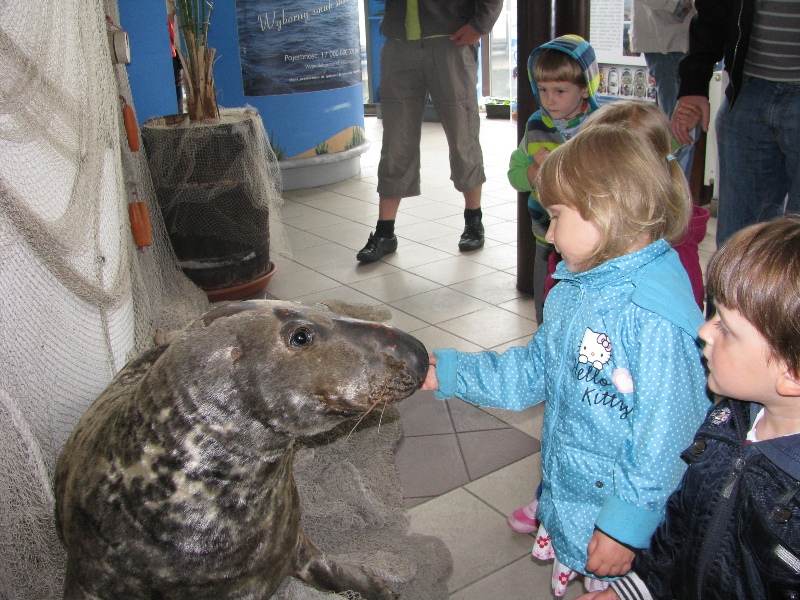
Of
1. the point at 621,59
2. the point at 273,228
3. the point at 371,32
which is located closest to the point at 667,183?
the point at 273,228

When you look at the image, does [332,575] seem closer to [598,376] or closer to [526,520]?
[526,520]

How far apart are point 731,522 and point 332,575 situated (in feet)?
3.97

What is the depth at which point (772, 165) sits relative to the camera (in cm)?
348

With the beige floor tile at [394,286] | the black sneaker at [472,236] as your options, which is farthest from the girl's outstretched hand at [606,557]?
the black sneaker at [472,236]

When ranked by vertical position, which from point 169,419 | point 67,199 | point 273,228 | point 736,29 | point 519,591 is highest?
point 736,29

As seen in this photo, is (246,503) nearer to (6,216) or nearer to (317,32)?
(6,216)

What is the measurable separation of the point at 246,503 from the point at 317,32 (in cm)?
691

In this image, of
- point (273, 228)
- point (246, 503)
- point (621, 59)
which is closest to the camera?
point (246, 503)

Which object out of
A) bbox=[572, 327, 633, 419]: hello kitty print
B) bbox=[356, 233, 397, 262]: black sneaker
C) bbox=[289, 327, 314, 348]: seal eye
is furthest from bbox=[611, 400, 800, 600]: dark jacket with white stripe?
bbox=[356, 233, 397, 262]: black sneaker

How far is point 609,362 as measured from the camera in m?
1.98

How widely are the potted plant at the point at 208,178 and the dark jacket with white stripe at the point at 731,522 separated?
147 inches

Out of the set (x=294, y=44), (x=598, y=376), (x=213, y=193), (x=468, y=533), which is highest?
(x=294, y=44)

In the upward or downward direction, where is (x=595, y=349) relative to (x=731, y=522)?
upward

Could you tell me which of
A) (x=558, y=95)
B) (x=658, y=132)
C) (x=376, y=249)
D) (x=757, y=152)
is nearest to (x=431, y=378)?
(x=658, y=132)
